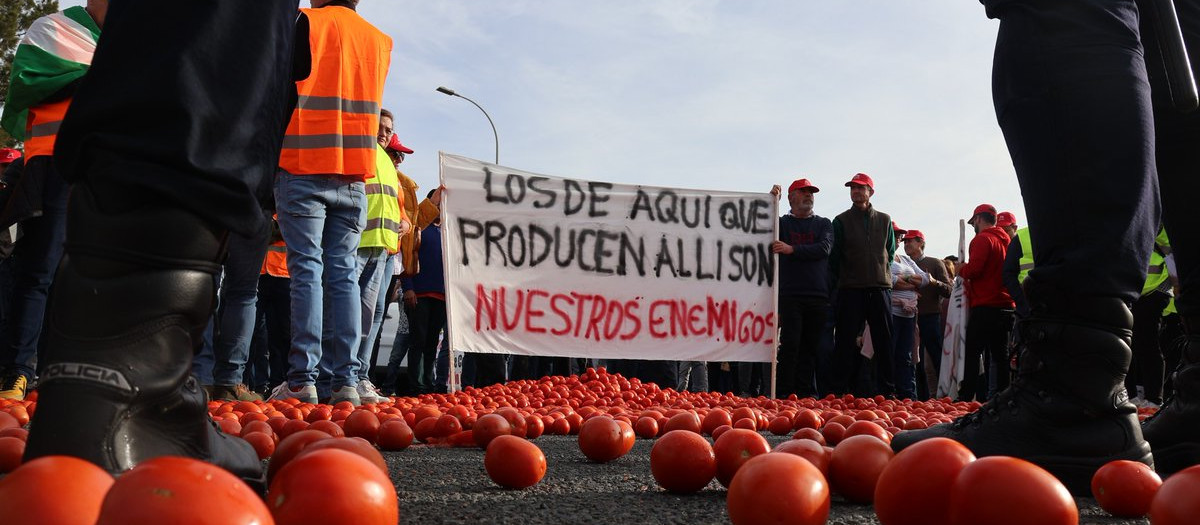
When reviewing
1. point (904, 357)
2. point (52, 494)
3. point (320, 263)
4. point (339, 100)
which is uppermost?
point (339, 100)

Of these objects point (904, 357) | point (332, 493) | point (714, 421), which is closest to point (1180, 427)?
point (714, 421)

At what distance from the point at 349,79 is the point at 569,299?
4.36 metres

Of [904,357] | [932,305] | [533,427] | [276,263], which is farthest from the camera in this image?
[932,305]

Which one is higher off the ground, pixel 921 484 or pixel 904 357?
pixel 921 484

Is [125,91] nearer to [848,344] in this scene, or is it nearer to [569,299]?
[569,299]

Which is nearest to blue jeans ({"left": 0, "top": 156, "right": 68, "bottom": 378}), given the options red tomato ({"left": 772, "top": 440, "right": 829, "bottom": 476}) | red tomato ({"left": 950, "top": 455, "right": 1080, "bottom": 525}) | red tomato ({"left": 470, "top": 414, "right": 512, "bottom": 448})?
red tomato ({"left": 470, "top": 414, "right": 512, "bottom": 448})

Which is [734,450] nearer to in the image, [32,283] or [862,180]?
[32,283]

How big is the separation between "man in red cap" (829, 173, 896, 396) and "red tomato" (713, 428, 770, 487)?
25.9ft

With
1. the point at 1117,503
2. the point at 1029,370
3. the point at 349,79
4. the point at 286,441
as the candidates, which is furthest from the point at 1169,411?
the point at 349,79

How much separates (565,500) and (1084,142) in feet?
4.82

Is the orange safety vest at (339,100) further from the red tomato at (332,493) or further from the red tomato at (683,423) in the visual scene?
the red tomato at (332,493)

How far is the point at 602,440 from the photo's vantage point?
2887 millimetres

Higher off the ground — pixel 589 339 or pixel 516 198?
pixel 516 198

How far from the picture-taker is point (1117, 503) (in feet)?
6.08
